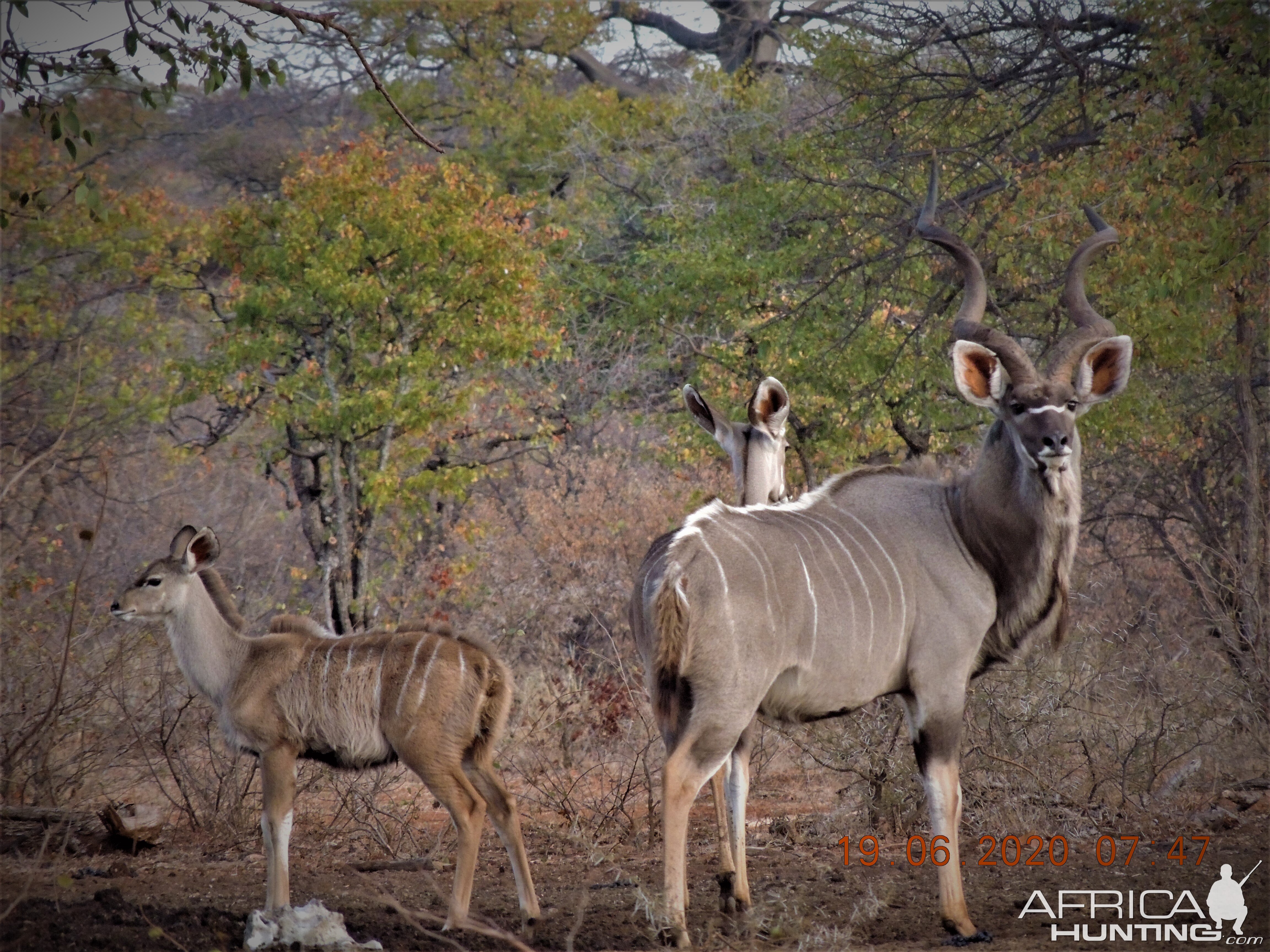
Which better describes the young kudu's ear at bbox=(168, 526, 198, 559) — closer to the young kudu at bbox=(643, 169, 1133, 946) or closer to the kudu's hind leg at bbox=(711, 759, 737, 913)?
the young kudu at bbox=(643, 169, 1133, 946)

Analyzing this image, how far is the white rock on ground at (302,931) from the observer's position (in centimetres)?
420

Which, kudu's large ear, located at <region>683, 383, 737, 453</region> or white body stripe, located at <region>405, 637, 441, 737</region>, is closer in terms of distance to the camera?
white body stripe, located at <region>405, 637, 441, 737</region>

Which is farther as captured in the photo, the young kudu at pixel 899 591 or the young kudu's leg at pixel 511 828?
the young kudu's leg at pixel 511 828

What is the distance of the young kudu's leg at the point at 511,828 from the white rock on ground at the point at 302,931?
2.12ft

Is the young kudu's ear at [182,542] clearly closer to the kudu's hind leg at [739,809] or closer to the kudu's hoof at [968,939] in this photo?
the kudu's hind leg at [739,809]

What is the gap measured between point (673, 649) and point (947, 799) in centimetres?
109

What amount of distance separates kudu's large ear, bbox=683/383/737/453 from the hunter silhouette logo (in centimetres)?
252

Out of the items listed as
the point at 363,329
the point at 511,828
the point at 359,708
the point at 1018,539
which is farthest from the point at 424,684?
the point at 363,329

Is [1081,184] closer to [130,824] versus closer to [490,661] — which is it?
[490,661]

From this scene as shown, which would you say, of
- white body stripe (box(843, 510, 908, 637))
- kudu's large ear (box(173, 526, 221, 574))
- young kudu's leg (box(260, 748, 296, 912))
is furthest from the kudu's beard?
kudu's large ear (box(173, 526, 221, 574))

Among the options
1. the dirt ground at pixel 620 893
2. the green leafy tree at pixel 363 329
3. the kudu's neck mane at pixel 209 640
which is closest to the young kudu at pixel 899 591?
the dirt ground at pixel 620 893

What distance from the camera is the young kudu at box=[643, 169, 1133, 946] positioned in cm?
408

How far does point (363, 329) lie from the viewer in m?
10.7

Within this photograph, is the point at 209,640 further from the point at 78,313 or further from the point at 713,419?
the point at 78,313
